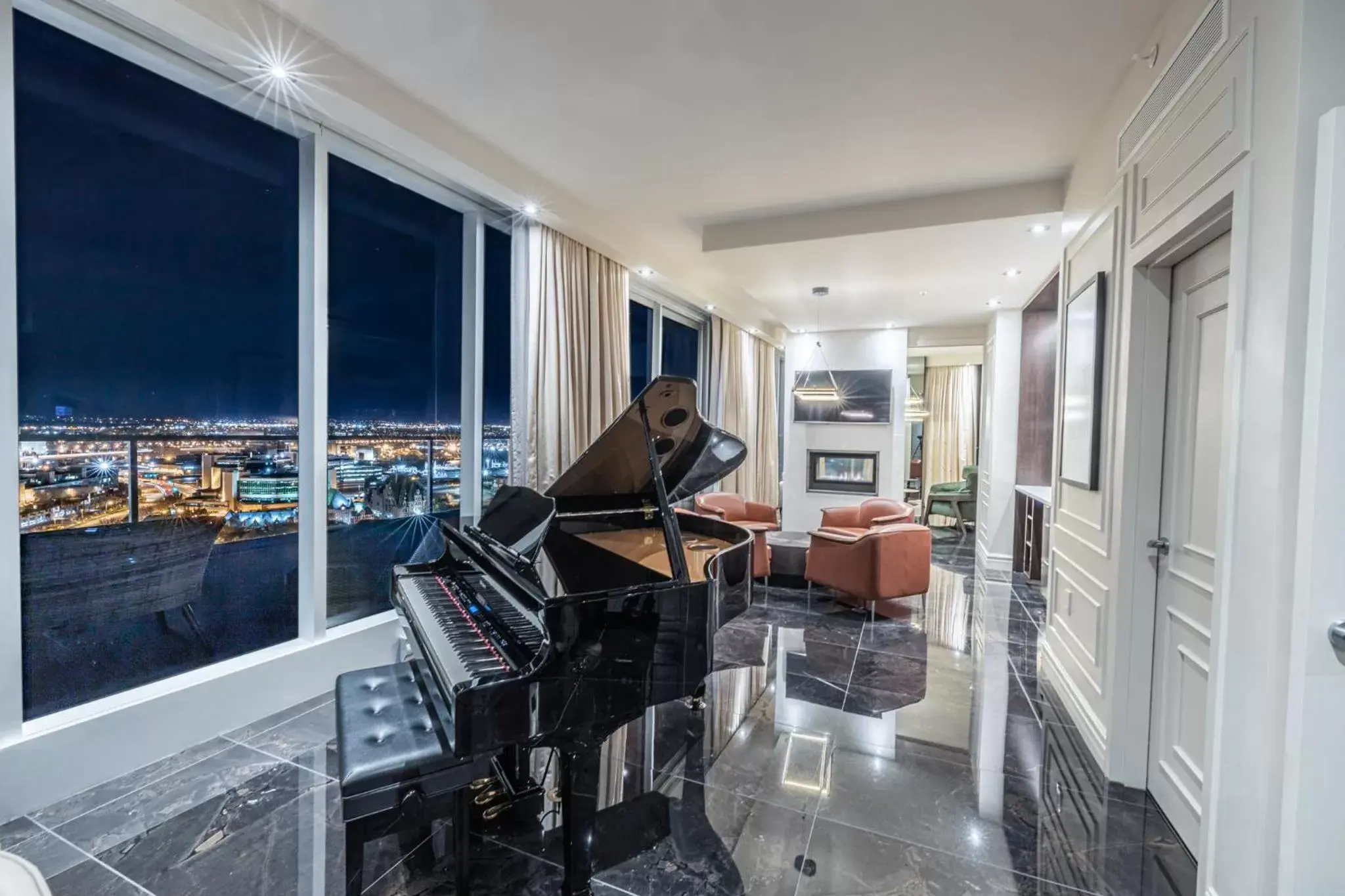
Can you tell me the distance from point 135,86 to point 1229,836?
4.53m

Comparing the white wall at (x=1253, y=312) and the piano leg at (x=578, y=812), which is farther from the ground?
the white wall at (x=1253, y=312)

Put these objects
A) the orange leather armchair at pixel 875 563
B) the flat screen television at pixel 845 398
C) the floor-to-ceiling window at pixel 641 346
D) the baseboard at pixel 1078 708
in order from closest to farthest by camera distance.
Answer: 1. the baseboard at pixel 1078 708
2. the orange leather armchair at pixel 875 563
3. the floor-to-ceiling window at pixel 641 346
4. the flat screen television at pixel 845 398

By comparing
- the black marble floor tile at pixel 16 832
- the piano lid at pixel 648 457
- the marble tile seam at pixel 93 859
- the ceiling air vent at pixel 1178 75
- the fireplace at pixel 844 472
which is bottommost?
the marble tile seam at pixel 93 859

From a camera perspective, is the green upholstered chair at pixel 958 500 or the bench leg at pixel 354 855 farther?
the green upholstered chair at pixel 958 500

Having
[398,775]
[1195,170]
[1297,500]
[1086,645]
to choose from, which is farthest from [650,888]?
[1195,170]

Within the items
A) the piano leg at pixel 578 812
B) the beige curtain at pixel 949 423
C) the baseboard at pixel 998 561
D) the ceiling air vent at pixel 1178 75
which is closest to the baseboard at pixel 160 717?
the piano leg at pixel 578 812

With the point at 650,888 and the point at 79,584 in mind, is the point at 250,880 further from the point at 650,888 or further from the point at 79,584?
the point at 79,584

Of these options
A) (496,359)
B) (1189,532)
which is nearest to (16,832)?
(496,359)

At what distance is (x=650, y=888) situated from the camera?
5.69 ft

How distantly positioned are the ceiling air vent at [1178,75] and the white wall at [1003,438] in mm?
3795

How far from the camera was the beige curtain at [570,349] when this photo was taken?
383 cm

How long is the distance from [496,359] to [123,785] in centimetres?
282

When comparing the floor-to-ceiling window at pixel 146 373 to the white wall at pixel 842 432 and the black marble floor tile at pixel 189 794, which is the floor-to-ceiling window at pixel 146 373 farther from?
the white wall at pixel 842 432

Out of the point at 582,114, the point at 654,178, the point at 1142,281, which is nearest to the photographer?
the point at 1142,281
